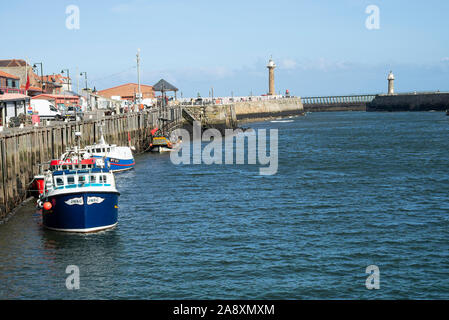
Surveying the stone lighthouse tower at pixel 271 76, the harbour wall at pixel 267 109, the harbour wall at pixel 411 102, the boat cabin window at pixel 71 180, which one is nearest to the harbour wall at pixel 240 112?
the harbour wall at pixel 267 109

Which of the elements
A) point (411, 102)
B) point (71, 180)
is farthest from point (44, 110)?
point (411, 102)

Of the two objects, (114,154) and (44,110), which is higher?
(44,110)

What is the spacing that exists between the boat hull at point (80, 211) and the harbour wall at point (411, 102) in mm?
159340

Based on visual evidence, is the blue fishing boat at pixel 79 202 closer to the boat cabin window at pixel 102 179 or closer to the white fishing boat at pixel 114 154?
the boat cabin window at pixel 102 179

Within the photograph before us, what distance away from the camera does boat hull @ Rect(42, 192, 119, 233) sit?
28.9 metres

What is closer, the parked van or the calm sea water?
the calm sea water

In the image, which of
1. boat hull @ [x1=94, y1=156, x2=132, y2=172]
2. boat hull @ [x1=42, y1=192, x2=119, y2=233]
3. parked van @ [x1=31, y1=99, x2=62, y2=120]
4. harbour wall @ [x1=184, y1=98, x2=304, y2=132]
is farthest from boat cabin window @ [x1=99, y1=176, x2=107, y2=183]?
harbour wall @ [x1=184, y1=98, x2=304, y2=132]

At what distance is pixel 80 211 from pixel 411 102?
16730 centimetres

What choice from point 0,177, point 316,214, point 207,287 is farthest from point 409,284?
point 0,177

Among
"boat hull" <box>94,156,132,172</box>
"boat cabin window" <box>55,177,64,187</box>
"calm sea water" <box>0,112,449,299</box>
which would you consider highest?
"boat cabin window" <box>55,177,64,187</box>

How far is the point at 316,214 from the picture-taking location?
33.1 m

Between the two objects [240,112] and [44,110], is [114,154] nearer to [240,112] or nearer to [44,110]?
[44,110]

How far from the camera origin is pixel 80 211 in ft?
94.7

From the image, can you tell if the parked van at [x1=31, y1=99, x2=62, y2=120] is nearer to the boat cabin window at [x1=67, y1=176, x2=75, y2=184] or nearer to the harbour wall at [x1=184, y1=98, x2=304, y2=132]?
the boat cabin window at [x1=67, y1=176, x2=75, y2=184]
